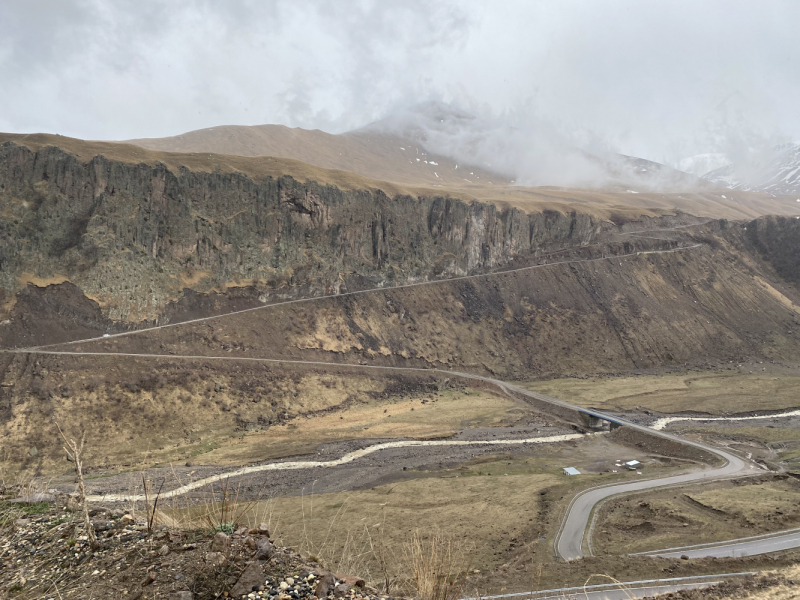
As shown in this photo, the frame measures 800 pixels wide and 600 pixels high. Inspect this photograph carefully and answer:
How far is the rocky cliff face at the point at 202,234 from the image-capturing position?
5172 centimetres

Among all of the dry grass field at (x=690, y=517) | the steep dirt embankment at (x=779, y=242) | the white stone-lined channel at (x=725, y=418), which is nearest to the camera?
the dry grass field at (x=690, y=517)

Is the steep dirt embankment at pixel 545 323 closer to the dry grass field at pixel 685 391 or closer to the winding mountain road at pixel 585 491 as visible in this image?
the winding mountain road at pixel 585 491

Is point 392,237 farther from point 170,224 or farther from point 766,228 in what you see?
point 766,228

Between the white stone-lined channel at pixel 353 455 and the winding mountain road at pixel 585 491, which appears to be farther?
the white stone-lined channel at pixel 353 455

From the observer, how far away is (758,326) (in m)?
85.8

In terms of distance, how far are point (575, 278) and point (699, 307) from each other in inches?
946

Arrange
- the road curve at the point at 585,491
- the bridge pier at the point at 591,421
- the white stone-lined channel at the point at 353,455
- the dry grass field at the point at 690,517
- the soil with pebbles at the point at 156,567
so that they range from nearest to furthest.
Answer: the soil with pebbles at the point at 156,567 < the dry grass field at the point at 690,517 < the road curve at the point at 585,491 < the white stone-lined channel at the point at 353,455 < the bridge pier at the point at 591,421

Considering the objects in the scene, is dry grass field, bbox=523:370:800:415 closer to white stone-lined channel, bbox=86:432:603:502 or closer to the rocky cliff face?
white stone-lined channel, bbox=86:432:603:502

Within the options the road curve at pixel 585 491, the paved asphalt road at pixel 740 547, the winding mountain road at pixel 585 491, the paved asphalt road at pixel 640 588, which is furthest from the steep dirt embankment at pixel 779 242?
the paved asphalt road at pixel 640 588

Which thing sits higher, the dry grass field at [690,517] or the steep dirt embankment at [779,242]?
the steep dirt embankment at [779,242]

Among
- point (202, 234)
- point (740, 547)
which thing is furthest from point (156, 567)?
point (202, 234)

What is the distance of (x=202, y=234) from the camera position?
6094 centimetres

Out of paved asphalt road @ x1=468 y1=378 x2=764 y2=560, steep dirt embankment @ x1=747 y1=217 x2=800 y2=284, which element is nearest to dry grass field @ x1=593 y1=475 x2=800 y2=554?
paved asphalt road @ x1=468 y1=378 x2=764 y2=560

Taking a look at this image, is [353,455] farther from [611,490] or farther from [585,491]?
[611,490]
